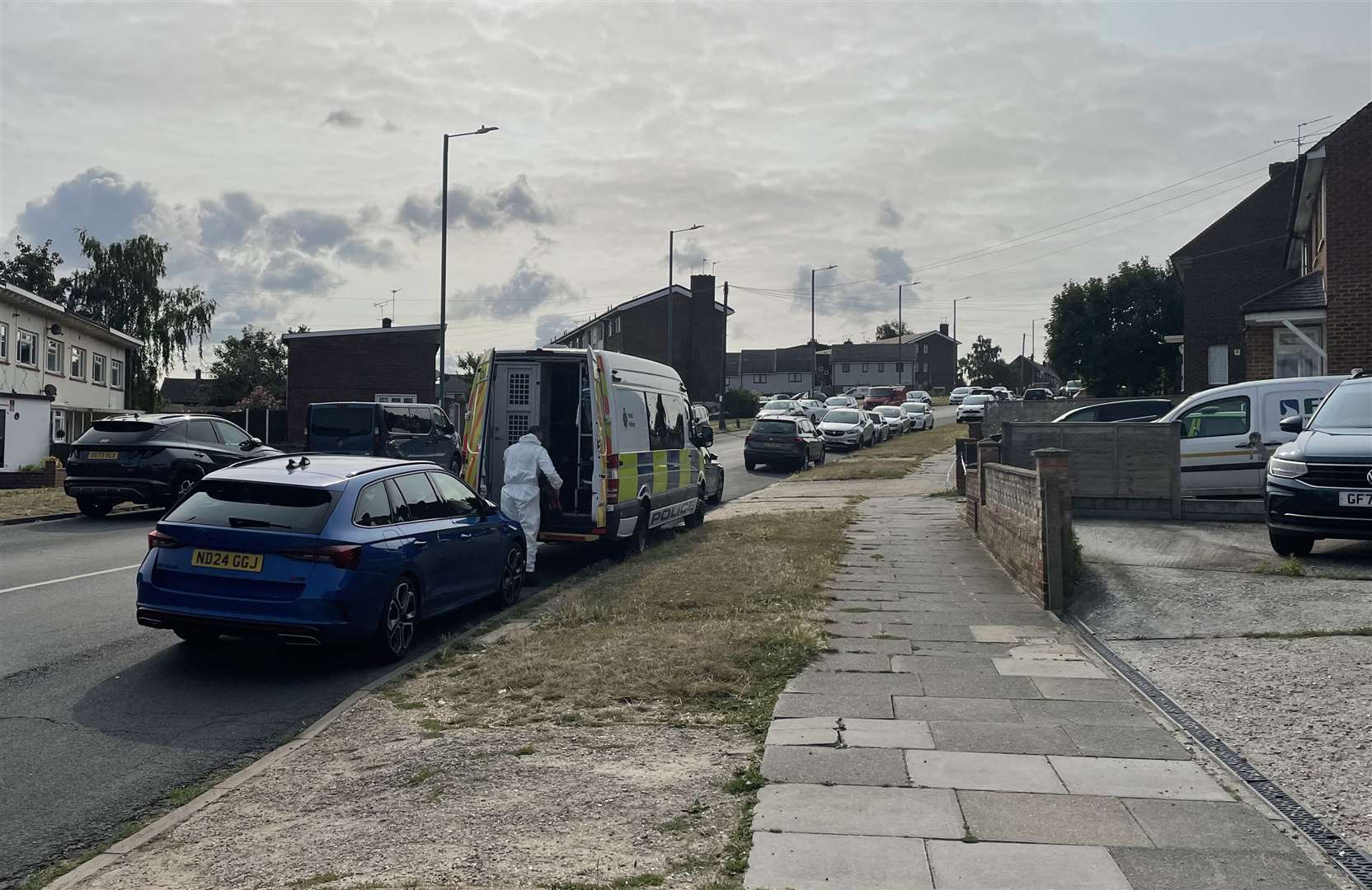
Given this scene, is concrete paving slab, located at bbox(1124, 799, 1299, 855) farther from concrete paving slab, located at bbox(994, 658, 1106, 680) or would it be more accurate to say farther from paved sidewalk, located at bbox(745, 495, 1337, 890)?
concrete paving slab, located at bbox(994, 658, 1106, 680)

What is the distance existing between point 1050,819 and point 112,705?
5.47 meters

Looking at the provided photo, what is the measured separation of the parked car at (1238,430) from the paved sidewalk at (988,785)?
7916mm

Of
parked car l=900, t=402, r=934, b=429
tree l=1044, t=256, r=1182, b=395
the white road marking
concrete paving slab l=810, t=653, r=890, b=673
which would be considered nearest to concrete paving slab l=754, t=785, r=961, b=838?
concrete paving slab l=810, t=653, r=890, b=673

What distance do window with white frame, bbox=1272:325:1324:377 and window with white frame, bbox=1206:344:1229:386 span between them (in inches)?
693

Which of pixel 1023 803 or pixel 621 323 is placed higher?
pixel 621 323

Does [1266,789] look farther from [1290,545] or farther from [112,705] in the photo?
[1290,545]

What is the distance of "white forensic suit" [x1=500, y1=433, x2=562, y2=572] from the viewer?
1187 centimetres

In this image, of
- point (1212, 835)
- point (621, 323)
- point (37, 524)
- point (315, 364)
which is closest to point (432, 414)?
point (37, 524)

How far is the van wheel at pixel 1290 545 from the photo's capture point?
10680 mm

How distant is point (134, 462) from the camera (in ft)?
59.2

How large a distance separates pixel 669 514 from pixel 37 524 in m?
9.91

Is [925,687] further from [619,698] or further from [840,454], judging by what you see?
[840,454]

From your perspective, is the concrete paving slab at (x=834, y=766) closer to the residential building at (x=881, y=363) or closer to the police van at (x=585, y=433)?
the police van at (x=585, y=433)

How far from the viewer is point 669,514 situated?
15430mm
